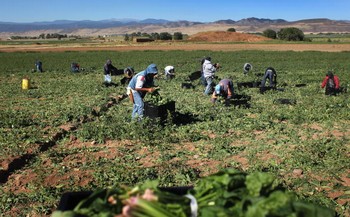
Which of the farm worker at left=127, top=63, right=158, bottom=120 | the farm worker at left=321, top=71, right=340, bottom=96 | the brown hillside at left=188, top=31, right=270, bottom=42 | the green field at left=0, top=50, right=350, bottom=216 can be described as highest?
the brown hillside at left=188, top=31, right=270, bottom=42

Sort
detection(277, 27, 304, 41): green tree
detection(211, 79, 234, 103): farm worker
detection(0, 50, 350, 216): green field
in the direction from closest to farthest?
detection(0, 50, 350, 216): green field → detection(211, 79, 234, 103): farm worker → detection(277, 27, 304, 41): green tree

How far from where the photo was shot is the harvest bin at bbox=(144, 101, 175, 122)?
34.1 ft

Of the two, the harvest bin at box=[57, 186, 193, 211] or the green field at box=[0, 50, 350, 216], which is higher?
the harvest bin at box=[57, 186, 193, 211]

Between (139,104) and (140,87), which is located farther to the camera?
(139,104)

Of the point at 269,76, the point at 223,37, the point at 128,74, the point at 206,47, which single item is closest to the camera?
the point at 269,76

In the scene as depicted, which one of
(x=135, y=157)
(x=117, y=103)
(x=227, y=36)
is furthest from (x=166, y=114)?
(x=227, y=36)

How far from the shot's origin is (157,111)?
1038 cm

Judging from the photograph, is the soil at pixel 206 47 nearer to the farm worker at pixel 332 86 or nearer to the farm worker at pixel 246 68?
the farm worker at pixel 246 68

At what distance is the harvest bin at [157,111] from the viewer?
1041 centimetres

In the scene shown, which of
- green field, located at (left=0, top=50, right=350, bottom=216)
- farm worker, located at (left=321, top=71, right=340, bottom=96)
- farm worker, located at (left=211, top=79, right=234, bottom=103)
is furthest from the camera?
farm worker, located at (left=321, top=71, right=340, bottom=96)

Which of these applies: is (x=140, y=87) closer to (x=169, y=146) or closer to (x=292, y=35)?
(x=169, y=146)

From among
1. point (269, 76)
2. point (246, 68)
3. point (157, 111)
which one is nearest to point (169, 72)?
point (246, 68)

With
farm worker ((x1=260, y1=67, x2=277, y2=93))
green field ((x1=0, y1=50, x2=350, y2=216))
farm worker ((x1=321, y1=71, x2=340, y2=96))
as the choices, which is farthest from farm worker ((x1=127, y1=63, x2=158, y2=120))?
farm worker ((x1=321, y1=71, x2=340, y2=96))

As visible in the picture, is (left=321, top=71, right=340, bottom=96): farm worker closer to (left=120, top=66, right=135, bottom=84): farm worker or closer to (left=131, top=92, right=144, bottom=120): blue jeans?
(left=120, top=66, right=135, bottom=84): farm worker
